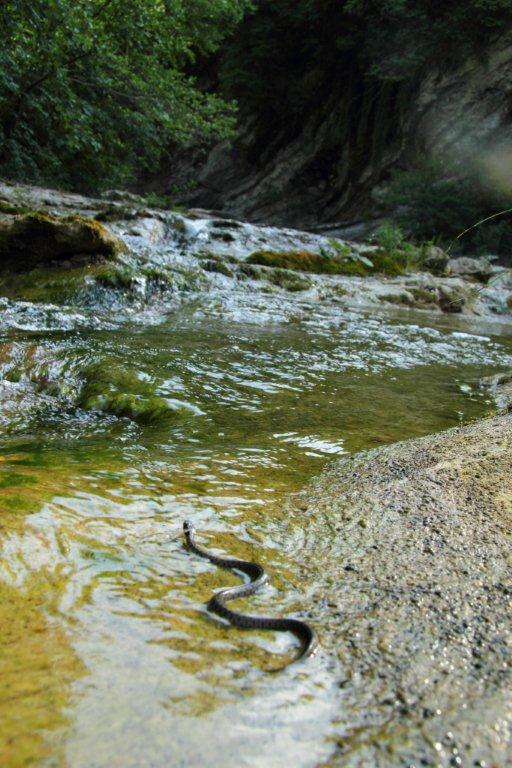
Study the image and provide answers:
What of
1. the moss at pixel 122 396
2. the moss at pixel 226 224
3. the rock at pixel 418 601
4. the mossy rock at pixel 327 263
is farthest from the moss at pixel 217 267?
the rock at pixel 418 601

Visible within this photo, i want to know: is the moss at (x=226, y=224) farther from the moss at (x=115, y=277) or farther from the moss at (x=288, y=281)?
the moss at (x=115, y=277)

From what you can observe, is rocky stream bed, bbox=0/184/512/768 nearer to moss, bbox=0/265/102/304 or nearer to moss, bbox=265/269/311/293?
moss, bbox=0/265/102/304

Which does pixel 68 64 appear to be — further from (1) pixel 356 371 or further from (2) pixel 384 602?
(2) pixel 384 602

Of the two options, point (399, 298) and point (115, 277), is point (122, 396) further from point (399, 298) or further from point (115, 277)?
point (399, 298)

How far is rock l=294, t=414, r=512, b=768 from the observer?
1.33m

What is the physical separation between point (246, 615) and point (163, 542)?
54 centimetres

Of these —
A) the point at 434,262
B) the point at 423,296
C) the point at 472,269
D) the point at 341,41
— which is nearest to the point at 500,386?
the point at 423,296

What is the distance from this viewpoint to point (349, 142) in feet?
91.2

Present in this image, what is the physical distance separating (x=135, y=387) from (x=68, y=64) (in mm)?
13135

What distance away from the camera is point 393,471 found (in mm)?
3000

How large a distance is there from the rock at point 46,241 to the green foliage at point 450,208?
45.3 feet

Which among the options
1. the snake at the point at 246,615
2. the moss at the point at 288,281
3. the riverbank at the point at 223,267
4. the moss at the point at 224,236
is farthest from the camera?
the moss at the point at 224,236

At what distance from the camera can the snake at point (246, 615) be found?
5.41ft

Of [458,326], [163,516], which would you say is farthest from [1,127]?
[163,516]
